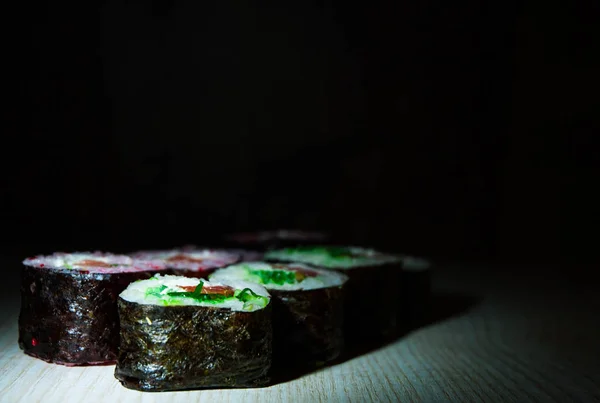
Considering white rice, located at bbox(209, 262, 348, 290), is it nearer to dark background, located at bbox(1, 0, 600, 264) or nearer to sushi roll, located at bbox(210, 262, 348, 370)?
sushi roll, located at bbox(210, 262, 348, 370)

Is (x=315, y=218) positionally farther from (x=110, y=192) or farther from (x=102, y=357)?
(x=102, y=357)

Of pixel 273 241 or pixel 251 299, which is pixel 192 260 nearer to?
pixel 251 299

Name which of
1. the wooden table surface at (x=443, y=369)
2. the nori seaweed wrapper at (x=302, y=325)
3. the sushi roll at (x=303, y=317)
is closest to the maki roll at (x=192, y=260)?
the sushi roll at (x=303, y=317)

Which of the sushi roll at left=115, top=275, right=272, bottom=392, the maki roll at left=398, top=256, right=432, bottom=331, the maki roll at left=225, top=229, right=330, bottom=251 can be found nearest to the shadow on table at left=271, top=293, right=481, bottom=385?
the maki roll at left=398, top=256, right=432, bottom=331

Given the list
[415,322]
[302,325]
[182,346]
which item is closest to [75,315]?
[182,346]

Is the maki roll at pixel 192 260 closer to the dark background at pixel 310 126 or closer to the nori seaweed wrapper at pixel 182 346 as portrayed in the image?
the nori seaweed wrapper at pixel 182 346
